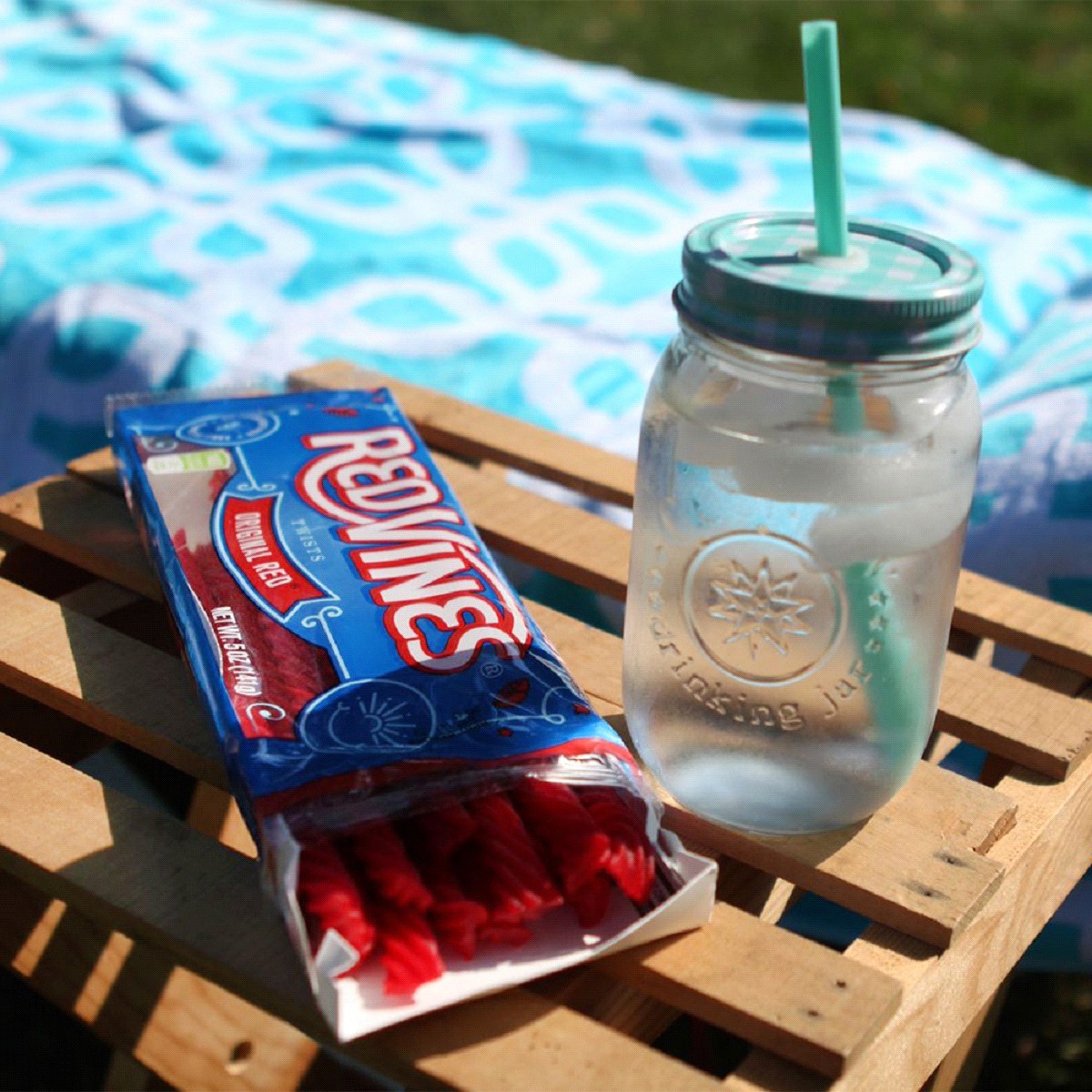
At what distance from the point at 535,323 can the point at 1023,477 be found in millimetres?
563

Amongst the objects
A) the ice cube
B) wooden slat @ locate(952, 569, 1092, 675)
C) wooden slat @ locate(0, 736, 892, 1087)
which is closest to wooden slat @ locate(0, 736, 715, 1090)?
wooden slat @ locate(0, 736, 892, 1087)

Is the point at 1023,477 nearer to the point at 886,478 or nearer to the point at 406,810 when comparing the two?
the point at 886,478

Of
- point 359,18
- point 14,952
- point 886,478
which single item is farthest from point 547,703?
point 359,18

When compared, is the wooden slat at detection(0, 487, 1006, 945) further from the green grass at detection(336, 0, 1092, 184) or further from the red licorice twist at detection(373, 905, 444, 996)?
the green grass at detection(336, 0, 1092, 184)

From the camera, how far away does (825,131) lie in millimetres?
638

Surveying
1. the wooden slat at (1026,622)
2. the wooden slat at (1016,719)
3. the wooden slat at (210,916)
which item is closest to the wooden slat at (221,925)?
the wooden slat at (210,916)

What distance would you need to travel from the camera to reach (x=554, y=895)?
0.66m

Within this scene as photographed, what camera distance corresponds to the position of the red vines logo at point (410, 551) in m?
0.80

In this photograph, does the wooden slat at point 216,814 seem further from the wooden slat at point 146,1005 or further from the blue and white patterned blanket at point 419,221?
the blue and white patterned blanket at point 419,221

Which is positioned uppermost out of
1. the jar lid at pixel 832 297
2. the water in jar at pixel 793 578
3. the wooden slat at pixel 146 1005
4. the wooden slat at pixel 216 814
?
the jar lid at pixel 832 297

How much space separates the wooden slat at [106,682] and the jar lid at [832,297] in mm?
392

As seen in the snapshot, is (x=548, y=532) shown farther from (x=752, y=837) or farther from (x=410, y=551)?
(x=752, y=837)

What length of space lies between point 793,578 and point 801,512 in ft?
0.12

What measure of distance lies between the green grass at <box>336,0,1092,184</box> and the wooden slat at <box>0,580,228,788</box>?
2.72 m
